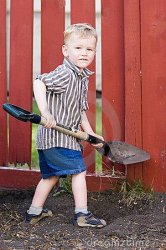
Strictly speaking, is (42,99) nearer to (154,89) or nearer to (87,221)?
(87,221)

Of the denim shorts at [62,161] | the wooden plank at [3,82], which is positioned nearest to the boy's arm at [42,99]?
the denim shorts at [62,161]

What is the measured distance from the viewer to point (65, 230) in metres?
3.81

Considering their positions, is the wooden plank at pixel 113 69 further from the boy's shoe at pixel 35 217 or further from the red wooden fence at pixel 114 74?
the boy's shoe at pixel 35 217

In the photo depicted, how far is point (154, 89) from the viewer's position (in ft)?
14.7

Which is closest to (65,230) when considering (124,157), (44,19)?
(124,157)

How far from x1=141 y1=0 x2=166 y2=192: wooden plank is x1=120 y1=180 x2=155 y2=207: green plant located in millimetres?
76

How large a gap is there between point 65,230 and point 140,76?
1.27m

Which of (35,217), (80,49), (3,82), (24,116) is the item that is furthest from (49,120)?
(3,82)

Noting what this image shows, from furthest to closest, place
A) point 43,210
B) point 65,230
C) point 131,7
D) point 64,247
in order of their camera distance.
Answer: point 131,7 → point 43,210 → point 65,230 → point 64,247

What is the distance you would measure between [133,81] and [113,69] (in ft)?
0.59

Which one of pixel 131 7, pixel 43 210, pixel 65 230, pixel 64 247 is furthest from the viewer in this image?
pixel 131 7

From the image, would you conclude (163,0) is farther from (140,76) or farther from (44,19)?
(44,19)

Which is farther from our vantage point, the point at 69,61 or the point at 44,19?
the point at 44,19

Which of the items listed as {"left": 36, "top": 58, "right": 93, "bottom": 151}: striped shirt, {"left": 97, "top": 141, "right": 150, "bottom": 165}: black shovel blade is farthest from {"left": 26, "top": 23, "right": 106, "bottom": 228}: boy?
{"left": 97, "top": 141, "right": 150, "bottom": 165}: black shovel blade
